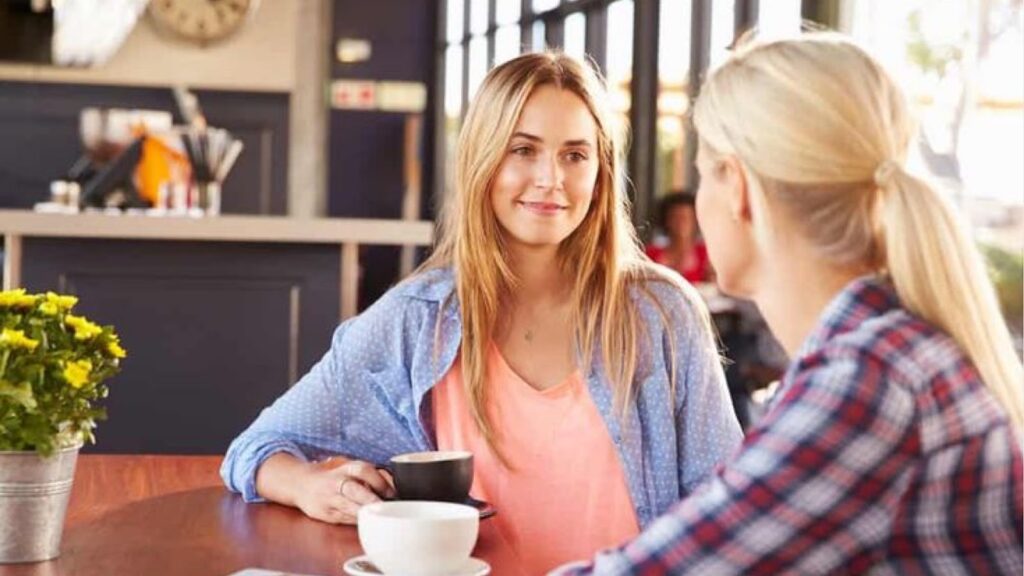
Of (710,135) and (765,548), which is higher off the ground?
(710,135)

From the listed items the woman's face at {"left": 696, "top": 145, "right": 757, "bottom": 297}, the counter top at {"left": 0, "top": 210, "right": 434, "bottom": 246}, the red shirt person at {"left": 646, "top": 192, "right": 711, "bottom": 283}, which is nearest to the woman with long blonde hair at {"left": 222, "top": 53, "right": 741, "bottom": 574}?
the woman's face at {"left": 696, "top": 145, "right": 757, "bottom": 297}

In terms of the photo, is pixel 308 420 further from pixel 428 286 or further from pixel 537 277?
pixel 537 277

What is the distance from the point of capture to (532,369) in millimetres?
2150

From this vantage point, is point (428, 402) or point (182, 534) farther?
point (428, 402)

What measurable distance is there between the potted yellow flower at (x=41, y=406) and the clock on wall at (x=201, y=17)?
310 inches

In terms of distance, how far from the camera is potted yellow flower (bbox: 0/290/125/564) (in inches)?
58.2

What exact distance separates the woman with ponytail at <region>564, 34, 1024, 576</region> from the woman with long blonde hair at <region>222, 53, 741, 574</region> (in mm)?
754

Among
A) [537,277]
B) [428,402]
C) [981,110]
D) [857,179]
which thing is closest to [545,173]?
[537,277]

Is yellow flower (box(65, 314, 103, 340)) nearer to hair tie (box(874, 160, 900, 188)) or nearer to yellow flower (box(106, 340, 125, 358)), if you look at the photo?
yellow flower (box(106, 340, 125, 358))

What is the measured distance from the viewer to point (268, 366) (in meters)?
4.47

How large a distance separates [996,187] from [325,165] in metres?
6.72

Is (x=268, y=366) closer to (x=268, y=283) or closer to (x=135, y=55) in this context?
(x=268, y=283)

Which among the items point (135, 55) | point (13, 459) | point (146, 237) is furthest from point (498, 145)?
point (135, 55)

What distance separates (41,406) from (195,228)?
9.61 feet
